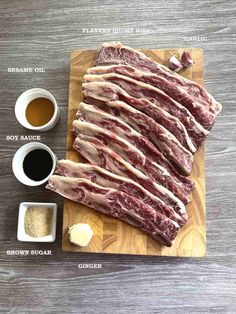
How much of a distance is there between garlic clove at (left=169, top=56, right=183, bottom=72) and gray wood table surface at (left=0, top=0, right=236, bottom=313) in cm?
21

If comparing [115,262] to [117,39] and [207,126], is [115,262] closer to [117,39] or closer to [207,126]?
[207,126]

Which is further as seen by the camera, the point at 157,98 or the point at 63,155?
the point at 63,155

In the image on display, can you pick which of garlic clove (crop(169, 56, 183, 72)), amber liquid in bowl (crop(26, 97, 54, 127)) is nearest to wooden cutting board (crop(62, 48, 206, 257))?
amber liquid in bowl (crop(26, 97, 54, 127))

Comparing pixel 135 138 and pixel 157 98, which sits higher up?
pixel 157 98

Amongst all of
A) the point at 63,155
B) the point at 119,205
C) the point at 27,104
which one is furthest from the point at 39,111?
the point at 119,205

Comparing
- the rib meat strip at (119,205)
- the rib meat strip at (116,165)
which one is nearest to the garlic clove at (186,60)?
the rib meat strip at (116,165)

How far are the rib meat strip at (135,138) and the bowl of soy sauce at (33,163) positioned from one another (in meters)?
0.21

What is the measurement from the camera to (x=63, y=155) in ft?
5.64

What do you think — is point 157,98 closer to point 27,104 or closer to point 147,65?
point 147,65

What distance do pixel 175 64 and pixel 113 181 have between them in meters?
0.48

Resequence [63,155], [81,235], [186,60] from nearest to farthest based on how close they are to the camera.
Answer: [81,235]
[186,60]
[63,155]

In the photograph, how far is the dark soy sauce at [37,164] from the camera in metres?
1.58

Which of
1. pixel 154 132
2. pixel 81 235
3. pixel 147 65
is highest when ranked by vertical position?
pixel 147 65

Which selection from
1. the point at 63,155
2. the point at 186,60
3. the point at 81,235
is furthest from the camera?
the point at 63,155
